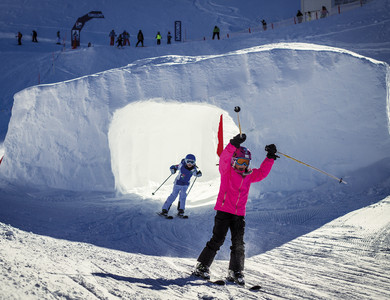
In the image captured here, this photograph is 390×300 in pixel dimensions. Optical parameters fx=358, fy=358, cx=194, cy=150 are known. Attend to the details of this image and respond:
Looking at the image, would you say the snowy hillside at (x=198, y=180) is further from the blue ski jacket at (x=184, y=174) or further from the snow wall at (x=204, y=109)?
the blue ski jacket at (x=184, y=174)

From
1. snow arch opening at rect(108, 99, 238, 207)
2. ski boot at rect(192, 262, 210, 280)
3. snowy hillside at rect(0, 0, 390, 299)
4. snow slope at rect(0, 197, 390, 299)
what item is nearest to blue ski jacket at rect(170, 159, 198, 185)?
snowy hillside at rect(0, 0, 390, 299)

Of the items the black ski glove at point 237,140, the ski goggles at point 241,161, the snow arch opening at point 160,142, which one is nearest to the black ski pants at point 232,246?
the ski goggles at point 241,161

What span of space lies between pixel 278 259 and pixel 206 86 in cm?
495

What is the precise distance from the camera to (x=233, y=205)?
11.8ft

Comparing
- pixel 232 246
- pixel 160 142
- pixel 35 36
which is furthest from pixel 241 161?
pixel 35 36

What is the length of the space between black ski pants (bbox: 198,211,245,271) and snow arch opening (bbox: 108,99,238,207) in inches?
169

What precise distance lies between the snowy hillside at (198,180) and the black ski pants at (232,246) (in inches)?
8.1

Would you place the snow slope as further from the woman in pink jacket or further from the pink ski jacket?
the pink ski jacket

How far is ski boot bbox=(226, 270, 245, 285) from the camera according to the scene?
3.33 meters

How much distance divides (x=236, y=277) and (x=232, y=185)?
885mm

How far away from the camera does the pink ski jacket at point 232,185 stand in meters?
3.60

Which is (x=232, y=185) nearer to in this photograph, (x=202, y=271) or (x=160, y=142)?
(x=202, y=271)

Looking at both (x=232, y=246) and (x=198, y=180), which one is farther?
(x=198, y=180)

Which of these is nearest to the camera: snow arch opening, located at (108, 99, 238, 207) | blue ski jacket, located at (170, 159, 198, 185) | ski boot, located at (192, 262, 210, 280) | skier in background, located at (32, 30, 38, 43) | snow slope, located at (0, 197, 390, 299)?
snow slope, located at (0, 197, 390, 299)
